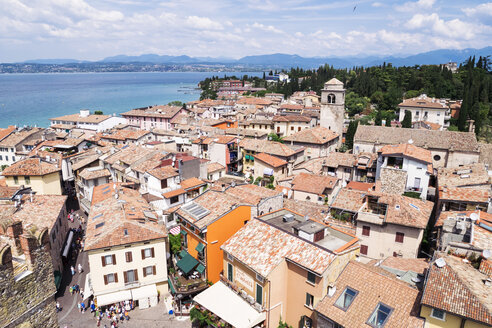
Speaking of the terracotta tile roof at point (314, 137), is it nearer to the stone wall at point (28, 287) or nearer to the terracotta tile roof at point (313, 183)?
the terracotta tile roof at point (313, 183)

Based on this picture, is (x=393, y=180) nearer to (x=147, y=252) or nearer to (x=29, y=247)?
(x=147, y=252)

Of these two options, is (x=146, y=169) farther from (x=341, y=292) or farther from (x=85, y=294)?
(x=341, y=292)

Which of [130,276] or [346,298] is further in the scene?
[130,276]

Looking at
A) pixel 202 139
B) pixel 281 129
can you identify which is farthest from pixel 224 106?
pixel 202 139

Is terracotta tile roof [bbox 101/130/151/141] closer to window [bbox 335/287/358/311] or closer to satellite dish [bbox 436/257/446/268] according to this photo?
window [bbox 335/287/358/311]

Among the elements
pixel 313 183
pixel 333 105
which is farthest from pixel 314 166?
pixel 333 105
